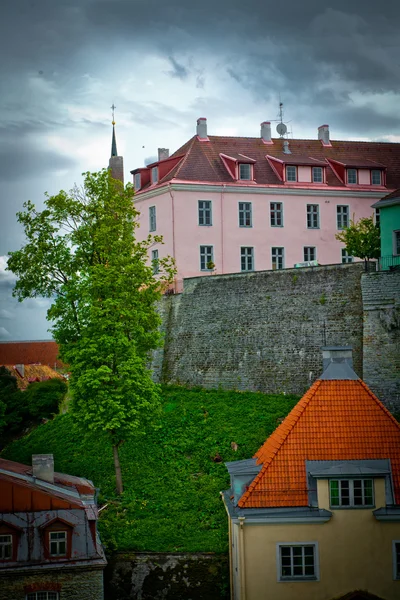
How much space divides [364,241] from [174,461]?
613 inches

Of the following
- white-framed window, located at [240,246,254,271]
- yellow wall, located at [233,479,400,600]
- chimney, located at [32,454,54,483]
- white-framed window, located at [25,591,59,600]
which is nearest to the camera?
yellow wall, located at [233,479,400,600]

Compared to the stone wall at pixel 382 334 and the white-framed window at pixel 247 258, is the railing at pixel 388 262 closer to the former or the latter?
the stone wall at pixel 382 334

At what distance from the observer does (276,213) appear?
1826 inches

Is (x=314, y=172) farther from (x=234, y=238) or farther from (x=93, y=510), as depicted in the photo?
(x=93, y=510)

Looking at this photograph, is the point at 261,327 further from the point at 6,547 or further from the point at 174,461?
the point at 6,547

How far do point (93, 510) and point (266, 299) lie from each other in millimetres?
16995

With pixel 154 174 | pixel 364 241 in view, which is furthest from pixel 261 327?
pixel 154 174

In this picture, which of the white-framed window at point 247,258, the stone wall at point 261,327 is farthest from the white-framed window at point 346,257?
the stone wall at point 261,327

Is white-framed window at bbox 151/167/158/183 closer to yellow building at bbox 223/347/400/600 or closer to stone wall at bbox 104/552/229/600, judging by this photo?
stone wall at bbox 104/552/229/600

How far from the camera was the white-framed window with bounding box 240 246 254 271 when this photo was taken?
45312 millimetres

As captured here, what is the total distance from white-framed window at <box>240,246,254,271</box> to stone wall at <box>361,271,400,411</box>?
10.3 m

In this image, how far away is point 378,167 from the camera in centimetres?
4788

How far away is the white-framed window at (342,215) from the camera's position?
155 ft

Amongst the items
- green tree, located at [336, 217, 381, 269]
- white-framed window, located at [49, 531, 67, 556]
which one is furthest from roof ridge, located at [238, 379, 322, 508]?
green tree, located at [336, 217, 381, 269]
